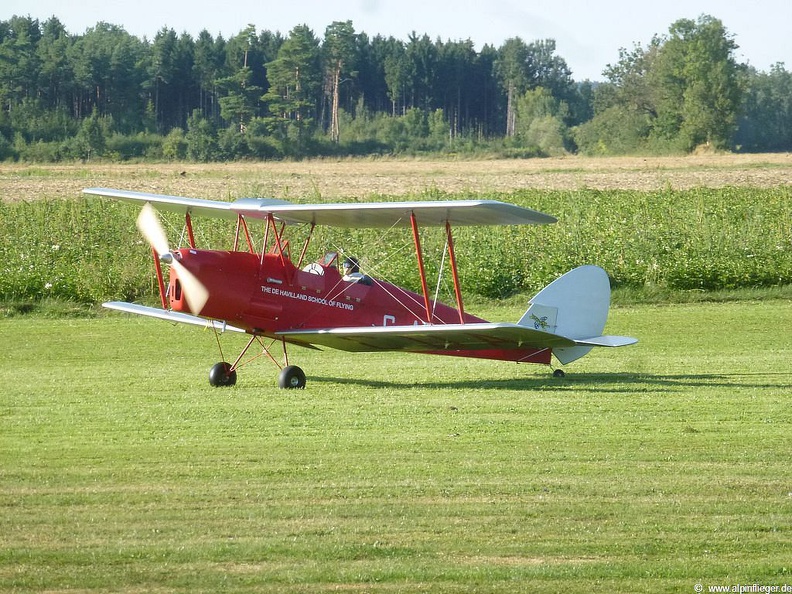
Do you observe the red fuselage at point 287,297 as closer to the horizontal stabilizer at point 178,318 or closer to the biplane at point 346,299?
the biplane at point 346,299

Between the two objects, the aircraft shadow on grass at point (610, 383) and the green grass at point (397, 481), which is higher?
the green grass at point (397, 481)

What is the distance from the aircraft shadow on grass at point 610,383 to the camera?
11758 millimetres

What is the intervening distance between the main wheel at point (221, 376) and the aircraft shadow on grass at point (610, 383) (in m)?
1.09

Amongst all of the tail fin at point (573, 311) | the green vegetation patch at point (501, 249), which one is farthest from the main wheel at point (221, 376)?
the green vegetation patch at point (501, 249)

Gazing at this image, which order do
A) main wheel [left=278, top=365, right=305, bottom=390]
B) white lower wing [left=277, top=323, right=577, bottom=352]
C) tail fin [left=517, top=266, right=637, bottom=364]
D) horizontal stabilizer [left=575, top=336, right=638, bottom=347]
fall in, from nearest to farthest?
white lower wing [left=277, top=323, right=577, bottom=352]
main wheel [left=278, top=365, right=305, bottom=390]
horizontal stabilizer [left=575, top=336, right=638, bottom=347]
tail fin [left=517, top=266, right=637, bottom=364]

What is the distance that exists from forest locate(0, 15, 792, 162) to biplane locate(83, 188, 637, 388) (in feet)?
171

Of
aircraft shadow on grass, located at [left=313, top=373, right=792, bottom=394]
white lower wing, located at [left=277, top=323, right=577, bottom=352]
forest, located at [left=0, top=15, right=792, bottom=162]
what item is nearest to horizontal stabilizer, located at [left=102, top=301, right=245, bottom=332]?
white lower wing, located at [left=277, top=323, right=577, bottom=352]

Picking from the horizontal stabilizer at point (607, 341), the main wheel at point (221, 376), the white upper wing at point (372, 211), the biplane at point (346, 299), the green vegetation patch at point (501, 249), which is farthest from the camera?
the green vegetation patch at point (501, 249)

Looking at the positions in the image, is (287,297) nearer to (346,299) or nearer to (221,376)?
(346,299)

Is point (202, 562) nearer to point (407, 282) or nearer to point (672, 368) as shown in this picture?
point (672, 368)

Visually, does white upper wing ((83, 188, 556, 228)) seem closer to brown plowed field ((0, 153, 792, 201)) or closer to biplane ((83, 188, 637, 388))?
biplane ((83, 188, 637, 388))

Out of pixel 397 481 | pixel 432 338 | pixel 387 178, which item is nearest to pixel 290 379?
pixel 432 338

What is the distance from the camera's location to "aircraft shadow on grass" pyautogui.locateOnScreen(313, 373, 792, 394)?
38.6 feet

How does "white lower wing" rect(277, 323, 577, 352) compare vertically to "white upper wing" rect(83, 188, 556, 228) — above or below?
below
